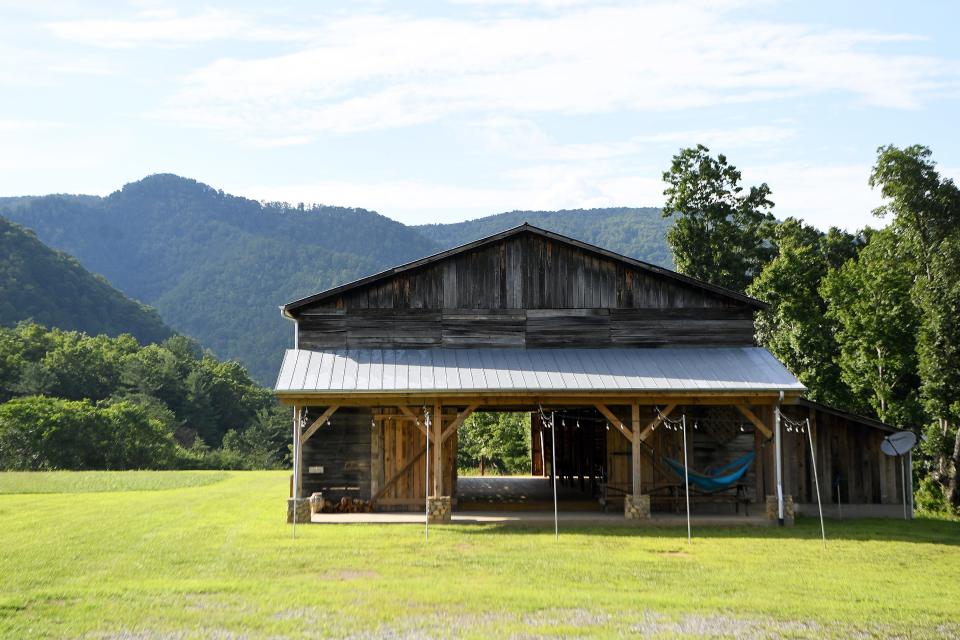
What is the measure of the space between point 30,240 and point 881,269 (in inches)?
3494

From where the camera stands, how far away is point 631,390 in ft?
66.8

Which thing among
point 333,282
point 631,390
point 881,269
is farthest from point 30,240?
point 631,390

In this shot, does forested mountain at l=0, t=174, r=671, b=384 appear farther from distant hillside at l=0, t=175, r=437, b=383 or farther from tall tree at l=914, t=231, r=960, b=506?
tall tree at l=914, t=231, r=960, b=506

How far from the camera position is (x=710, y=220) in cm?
4497

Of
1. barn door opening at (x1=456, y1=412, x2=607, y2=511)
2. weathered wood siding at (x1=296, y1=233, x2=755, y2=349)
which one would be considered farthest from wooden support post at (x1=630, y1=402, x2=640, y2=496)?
weathered wood siding at (x1=296, y1=233, x2=755, y2=349)

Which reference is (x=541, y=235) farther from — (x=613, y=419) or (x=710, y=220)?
(x=710, y=220)

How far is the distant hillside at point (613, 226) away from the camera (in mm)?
125500

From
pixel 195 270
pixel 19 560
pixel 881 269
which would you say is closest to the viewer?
pixel 19 560

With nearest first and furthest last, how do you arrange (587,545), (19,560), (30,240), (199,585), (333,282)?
1. (199,585)
2. (19,560)
3. (587,545)
4. (30,240)
5. (333,282)

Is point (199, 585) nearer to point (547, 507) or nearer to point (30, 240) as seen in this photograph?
point (547, 507)

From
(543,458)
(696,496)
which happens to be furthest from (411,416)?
(543,458)

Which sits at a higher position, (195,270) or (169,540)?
(195,270)

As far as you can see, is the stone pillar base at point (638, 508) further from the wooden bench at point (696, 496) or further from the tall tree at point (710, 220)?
the tall tree at point (710, 220)

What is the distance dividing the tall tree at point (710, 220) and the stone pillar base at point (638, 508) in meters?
24.7
